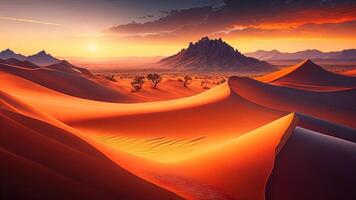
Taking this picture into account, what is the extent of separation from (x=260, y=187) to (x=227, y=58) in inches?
7318

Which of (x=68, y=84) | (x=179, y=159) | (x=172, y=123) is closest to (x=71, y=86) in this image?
(x=68, y=84)

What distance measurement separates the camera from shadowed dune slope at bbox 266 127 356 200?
242 inches

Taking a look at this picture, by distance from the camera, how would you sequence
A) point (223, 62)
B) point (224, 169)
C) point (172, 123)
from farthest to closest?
point (223, 62) < point (172, 123) < point (224, 169)

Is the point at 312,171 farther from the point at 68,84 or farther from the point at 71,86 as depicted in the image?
the point at 68,84

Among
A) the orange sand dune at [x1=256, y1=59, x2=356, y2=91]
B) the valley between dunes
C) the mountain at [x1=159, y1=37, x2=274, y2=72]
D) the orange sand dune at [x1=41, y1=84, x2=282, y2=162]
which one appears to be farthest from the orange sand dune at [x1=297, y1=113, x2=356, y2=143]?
the mountain at [x1=159, y1=37, x2=274, y2=72]

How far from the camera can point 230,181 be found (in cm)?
704

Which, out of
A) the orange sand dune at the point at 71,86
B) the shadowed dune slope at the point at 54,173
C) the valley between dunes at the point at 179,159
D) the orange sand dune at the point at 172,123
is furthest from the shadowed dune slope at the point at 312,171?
the orange sand dune at the point at 71,86

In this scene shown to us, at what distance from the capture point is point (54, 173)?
4891mm

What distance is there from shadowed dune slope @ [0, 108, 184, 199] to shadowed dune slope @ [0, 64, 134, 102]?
30.6 m

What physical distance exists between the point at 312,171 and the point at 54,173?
538 cm

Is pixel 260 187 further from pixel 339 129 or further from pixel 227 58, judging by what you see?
pixel 227 58

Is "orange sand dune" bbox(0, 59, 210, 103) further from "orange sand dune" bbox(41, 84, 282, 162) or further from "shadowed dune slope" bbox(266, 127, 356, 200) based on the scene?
"shadowed dune slope" bbox(266, 127, 356, 200)

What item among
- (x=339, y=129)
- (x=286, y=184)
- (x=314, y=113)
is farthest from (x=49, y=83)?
(x=286, y=184)

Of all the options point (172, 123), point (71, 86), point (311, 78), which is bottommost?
point (172, 123)
